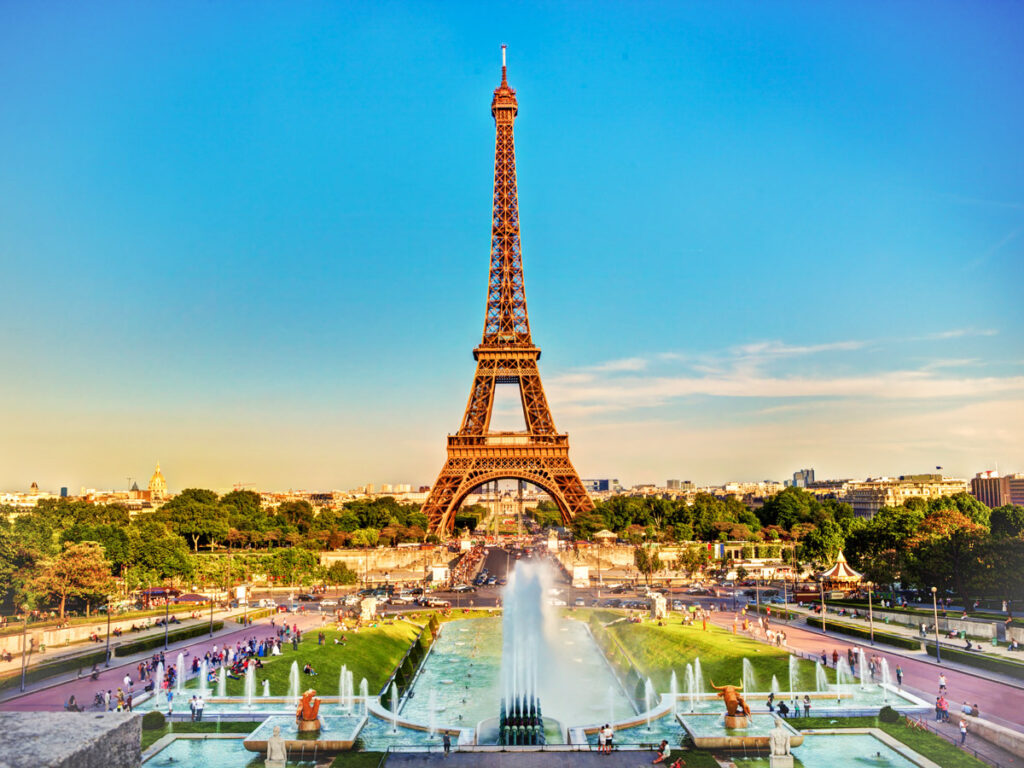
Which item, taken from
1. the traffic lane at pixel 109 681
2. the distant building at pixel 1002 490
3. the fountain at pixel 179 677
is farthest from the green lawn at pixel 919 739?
the distant building at pixel 1002 490

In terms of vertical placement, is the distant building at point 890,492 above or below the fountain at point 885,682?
above

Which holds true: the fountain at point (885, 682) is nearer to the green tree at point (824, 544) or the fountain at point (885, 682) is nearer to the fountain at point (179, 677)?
the fountain at point (179, 677)

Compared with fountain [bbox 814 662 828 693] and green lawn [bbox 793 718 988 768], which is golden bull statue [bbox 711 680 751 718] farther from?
fountain [bbox 814 662 828 693]

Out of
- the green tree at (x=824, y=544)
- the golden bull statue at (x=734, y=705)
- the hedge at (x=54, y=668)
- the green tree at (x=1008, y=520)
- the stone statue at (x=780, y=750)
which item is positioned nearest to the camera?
the stone statue at (x=780, y=750)

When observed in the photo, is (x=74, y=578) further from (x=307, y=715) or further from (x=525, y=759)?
(x=525, y=759)

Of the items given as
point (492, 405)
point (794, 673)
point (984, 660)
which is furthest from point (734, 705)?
point (492, 405)

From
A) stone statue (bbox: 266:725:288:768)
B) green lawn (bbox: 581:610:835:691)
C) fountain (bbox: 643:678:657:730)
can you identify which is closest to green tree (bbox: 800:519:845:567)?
green lawn (bbox: 581:610:835:691)
